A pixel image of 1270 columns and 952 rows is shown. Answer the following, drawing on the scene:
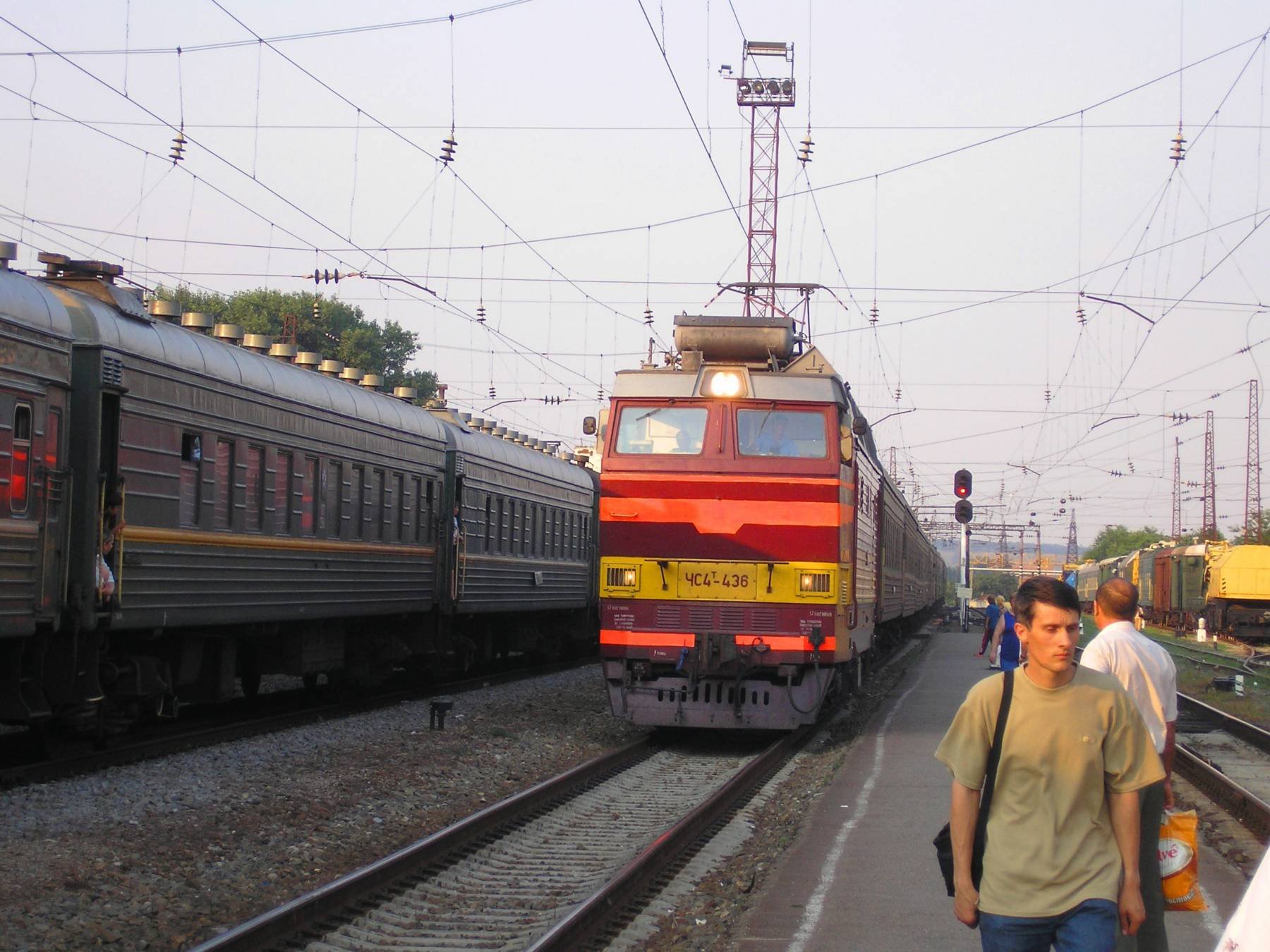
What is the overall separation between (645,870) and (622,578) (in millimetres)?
6108

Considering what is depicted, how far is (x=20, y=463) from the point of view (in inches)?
412

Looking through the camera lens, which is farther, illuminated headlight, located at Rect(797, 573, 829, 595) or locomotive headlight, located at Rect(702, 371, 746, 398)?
locomotive headlight, located at Rect(702, 371, 746, 398)

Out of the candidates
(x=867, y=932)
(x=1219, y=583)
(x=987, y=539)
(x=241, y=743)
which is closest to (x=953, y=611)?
(x=1219, y=583)

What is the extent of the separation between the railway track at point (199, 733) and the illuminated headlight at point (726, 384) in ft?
17.0

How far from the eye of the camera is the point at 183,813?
373 inches

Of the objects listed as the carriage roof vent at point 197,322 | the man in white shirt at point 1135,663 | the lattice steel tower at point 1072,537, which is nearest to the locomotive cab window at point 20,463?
the carriage roof vent at point 197,322

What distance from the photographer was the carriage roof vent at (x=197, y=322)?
14.4 meters

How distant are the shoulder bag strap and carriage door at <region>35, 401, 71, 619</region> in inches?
315

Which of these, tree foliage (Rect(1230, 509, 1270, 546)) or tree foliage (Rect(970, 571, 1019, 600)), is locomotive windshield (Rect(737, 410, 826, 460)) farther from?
tree foliage (Rect(970, 571, 1019, 600))

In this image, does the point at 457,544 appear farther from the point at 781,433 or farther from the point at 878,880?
the point at 878,880

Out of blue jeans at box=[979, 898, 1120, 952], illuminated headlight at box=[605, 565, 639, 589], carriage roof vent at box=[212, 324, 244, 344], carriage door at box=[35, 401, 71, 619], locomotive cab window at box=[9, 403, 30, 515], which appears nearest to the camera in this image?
blue jeans at box=[979, 898, 1120, 952]

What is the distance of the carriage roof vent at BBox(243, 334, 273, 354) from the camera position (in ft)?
52.8

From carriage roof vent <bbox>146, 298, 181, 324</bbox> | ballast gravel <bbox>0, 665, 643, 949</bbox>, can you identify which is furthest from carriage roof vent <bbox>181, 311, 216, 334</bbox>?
ballast gravel <bbox>0, 665, 643, 949</bbox>

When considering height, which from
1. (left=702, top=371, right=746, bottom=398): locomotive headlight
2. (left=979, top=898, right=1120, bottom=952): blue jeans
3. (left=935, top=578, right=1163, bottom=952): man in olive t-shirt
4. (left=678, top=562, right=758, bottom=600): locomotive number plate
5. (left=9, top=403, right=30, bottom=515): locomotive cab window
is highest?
(left=702, top=371, right=746, bottom=398): locomotive headlight
